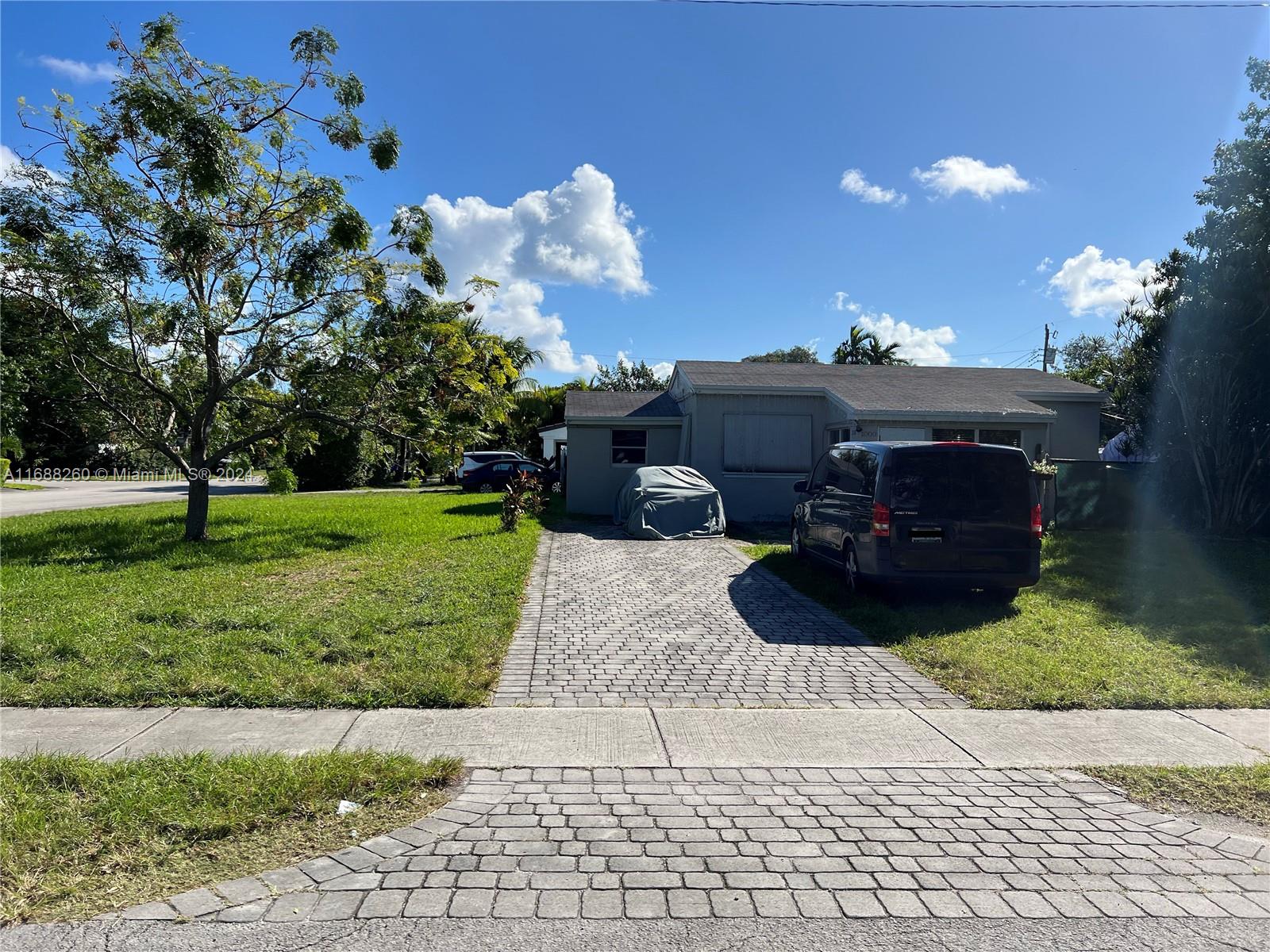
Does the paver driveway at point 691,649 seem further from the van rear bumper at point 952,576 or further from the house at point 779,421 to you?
the house at point 779,421

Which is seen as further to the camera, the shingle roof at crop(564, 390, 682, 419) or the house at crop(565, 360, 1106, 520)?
the shingle roof at crop(564, 390, 682, 419)

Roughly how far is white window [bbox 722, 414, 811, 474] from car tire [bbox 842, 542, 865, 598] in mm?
9013

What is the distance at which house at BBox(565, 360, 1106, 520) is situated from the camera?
16.9 m

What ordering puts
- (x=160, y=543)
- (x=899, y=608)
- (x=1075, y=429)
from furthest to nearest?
(x=1075, y=429)
(x=160, y=543)
(x=899, y=608)

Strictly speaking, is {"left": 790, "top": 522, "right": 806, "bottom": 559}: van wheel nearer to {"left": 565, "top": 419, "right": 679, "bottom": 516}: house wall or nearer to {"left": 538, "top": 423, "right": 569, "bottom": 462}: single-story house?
{"left": 565, "top": 419, "right": 679, "bottom": 516}: house wall

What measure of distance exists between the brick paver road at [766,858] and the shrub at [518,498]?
36.9 ft

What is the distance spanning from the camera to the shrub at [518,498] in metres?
15.5

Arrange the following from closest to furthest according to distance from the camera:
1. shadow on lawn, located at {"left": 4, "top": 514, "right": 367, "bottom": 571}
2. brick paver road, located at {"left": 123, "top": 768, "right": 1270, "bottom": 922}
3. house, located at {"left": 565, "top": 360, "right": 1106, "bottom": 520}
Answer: brick paver road, located at {"left": 123, "top": 768, "right": 1270, "bottom": 922}, shadow on lawn, located at {"left": 4, "top": 514, "right": 367, "bottom": 571}, house, located at {"left": 565, "top": 360, "right": 1106, "bottom": 520}

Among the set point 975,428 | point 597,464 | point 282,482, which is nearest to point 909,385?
point 975,428

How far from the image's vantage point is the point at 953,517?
27.3 ft

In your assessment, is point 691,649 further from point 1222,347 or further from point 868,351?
point 868,351

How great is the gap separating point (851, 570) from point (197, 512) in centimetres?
1124

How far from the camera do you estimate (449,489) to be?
30.6m

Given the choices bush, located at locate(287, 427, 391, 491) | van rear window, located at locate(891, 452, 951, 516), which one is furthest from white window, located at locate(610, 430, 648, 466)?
bush, located at locate(287, 427, 391, 491)
